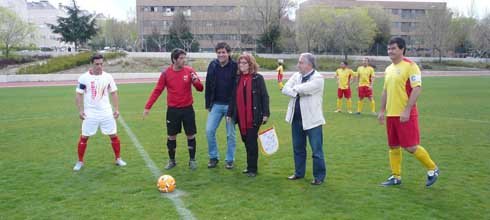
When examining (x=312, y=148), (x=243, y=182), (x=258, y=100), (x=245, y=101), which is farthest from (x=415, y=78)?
(x=243, y=182)

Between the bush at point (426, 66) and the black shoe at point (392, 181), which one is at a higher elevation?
the bush at point (426, 66)

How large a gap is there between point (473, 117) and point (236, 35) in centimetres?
6618

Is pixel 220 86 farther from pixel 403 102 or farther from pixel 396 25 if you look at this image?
pixel 396 25

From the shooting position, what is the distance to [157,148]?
8.75m

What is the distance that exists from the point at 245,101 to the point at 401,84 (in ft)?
7.17

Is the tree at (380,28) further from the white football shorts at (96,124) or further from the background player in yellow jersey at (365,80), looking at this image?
the white football shorts at (96,124)

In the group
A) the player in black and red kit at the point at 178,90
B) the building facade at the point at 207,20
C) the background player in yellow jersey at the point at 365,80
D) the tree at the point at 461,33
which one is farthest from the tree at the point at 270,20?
the player in black and red kit at the point at 178,90

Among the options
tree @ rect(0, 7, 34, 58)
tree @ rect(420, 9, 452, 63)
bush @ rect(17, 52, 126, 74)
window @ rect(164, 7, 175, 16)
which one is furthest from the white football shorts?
window @ rect(164, 7, 175, 16)

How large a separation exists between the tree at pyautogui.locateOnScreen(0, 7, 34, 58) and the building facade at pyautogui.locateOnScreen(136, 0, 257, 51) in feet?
76.2

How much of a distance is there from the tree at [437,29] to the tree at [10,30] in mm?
56415

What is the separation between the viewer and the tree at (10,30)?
49.9 metres

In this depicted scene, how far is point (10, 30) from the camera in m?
50.2

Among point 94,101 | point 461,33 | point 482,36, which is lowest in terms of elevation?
point 94,101

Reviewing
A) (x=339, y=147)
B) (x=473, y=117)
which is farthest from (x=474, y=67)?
(x=339, y=147)
